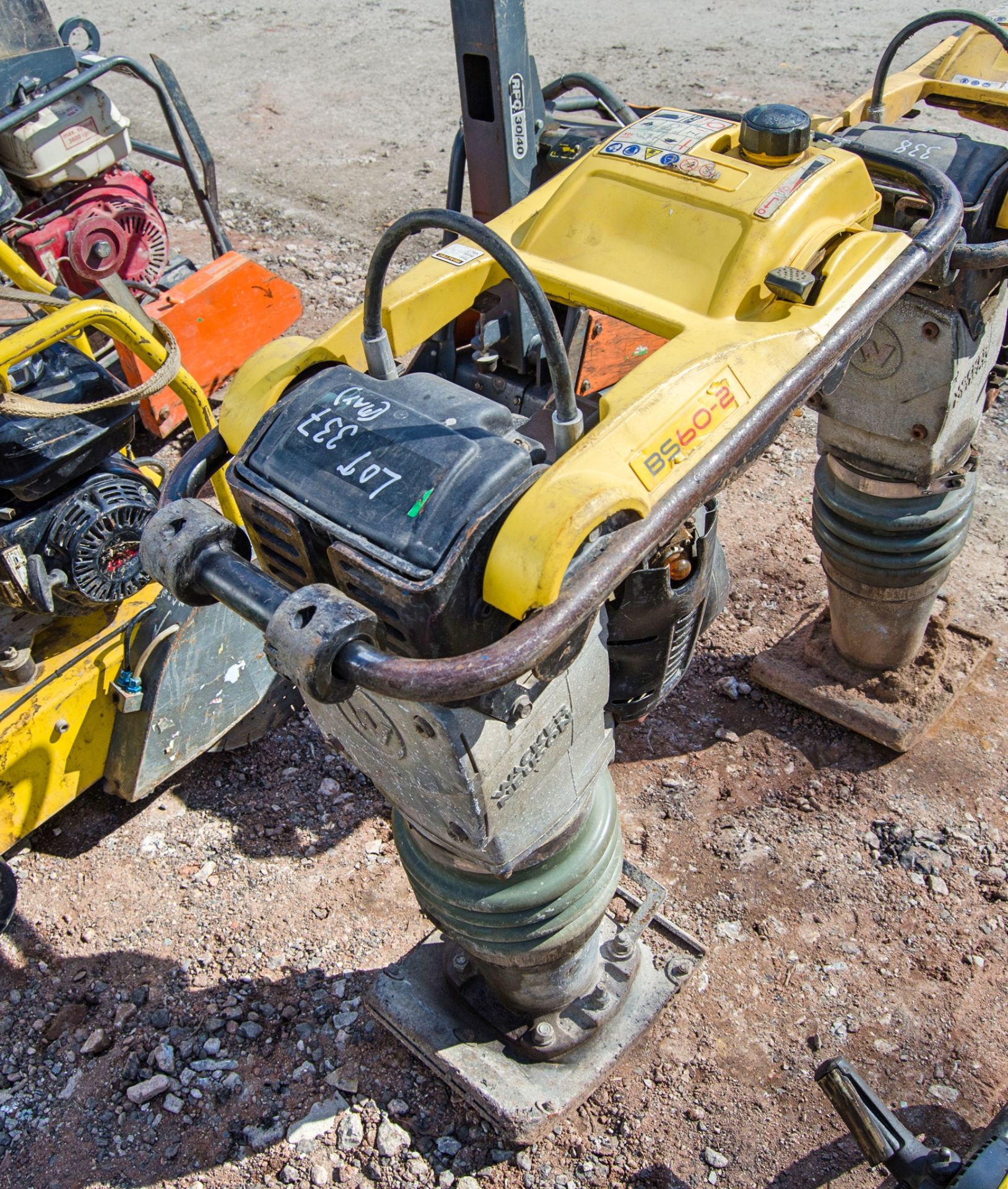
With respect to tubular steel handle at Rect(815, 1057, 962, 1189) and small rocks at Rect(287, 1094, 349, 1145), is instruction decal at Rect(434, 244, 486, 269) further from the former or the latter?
small rocks at Rect(287, 1094, 349, 1145)

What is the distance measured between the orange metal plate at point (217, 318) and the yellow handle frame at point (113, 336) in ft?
4.48

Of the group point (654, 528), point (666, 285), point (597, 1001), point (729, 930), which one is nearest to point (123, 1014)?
point (597, 1001)

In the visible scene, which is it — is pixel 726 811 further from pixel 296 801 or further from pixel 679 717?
pixel 296 801

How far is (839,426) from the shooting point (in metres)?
2.74

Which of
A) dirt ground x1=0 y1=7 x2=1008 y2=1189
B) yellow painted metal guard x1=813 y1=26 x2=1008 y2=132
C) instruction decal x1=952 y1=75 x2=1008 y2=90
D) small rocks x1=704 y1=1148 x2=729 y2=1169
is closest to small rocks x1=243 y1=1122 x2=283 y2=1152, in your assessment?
dirt ground x1=0 y1=7 x2=1008 y2=1189

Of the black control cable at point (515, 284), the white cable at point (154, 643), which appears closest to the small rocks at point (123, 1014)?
the white cable at point (154, 643)

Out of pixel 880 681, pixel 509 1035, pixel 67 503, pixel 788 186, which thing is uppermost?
pixel 788 186

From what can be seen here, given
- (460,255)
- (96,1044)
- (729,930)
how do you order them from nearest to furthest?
(460,255)
(96,1044)
(729,930)

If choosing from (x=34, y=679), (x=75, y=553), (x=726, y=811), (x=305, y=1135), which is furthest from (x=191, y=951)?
(x=726, y=811)

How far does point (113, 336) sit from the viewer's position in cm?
284

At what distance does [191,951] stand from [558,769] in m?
1.57

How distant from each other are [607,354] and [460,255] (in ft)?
1.36

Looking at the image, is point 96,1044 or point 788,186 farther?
point 96,1044

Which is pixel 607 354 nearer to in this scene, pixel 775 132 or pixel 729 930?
pixel 775 132
